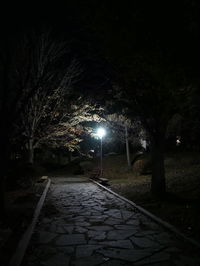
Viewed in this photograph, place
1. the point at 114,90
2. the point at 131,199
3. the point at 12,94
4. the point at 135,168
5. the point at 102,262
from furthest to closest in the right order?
the point at 135,168
the point at 12,94
the point at 114,90
the point at 131,199
the point at 102,262

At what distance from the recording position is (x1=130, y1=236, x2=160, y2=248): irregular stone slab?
6.16 metres

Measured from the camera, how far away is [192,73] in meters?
7.53

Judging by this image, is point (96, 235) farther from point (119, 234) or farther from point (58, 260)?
point (58, 260)

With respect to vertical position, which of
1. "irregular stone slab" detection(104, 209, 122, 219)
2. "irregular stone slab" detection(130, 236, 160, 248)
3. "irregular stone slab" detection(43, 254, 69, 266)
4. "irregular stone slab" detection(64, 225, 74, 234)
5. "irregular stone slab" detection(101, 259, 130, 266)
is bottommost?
"irregular stone slab" detection(43, 254, 69, 266)

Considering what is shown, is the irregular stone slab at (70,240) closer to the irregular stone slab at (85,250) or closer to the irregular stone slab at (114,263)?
the irregular stone slab at (85,250)

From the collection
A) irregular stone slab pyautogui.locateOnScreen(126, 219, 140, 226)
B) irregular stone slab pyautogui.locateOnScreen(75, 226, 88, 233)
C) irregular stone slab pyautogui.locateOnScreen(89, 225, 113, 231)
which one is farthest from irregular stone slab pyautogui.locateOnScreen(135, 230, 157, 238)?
irregular stone slab pyautogui.locateOnScreen(75, 226, 88, 233)

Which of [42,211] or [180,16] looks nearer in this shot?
[180,16]

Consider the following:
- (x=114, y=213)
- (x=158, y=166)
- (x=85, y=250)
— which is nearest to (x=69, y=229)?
(x=85, y=250)

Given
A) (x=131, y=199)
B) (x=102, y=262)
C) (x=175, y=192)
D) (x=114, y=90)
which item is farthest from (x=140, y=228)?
(x=114, y=90)

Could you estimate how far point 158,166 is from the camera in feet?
41.1

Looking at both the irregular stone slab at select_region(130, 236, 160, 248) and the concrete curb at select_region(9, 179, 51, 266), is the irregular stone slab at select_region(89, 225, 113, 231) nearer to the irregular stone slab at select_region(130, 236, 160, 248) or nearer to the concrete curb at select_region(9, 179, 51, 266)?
the irregular stone slab at select_region(130, 236, 160, 248)

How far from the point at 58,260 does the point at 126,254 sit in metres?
1.48

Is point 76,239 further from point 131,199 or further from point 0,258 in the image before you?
point 131,199

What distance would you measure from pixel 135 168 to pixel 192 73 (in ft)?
60.6
